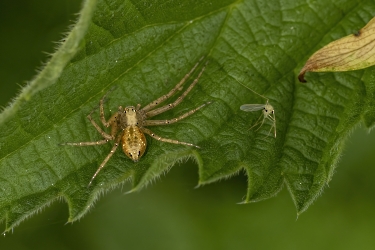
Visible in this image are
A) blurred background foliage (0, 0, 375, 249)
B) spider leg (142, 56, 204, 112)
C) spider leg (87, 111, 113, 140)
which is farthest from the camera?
blurred background foliage (0, 0, 375, 249)

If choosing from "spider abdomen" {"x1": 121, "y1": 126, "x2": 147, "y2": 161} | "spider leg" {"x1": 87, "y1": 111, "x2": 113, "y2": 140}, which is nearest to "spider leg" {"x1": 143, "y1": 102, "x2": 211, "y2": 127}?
"spider abdomen" {"x1": 121, "y1": 126, "x2": 147, "y2": 161}

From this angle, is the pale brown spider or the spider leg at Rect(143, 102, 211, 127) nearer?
the pale brown spider

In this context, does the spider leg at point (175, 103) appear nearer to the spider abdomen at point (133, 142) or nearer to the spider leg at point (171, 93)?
the spider leg at point (171, 93)

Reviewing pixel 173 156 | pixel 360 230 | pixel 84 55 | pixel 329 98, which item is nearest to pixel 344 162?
pixel 360 230

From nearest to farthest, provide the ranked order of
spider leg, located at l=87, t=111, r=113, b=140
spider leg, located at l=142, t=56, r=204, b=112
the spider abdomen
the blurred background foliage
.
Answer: the spider abdomen, spider leg, located at l=87, t=111, r=113, b=140, spider leg, located at l=142, t=56, r=204, b=112, the blurred background foliage

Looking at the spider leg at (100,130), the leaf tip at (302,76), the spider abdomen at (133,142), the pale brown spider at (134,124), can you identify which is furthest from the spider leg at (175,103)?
the leaf tip at (302,76)

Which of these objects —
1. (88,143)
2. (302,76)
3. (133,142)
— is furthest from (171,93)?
(302,76)

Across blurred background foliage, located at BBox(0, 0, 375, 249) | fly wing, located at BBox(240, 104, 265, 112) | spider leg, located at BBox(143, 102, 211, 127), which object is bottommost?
blurred background foliage, located at BBox(0, 0, 375, 249)

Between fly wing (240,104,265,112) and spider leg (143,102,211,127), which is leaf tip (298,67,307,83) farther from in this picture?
spider leg (143,102,211,127)
